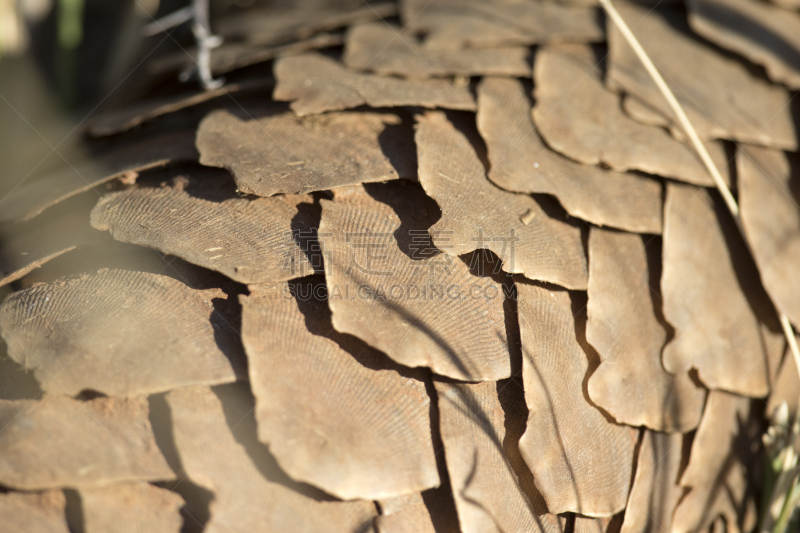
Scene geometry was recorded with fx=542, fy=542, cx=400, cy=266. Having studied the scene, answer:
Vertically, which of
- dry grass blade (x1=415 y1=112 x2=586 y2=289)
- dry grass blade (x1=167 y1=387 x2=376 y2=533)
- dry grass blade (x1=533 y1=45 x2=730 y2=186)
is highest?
dry grass blade (x1=533 y1=45 x2=730 y2=186)

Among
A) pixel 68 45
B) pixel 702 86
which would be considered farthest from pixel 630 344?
pixel 68 45

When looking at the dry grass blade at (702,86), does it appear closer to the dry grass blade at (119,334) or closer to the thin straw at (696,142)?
the thin straw at (696,142)

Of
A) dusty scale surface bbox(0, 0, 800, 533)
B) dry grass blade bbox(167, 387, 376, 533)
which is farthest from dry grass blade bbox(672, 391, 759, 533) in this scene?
dry grass blade bbox(167, 387, 376, 533)

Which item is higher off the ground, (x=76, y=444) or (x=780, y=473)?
(x=76, y=444)

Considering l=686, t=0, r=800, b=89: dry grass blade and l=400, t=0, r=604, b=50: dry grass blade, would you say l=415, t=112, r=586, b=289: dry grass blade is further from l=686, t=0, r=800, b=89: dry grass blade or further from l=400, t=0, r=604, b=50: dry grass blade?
l=686, t=0, r=800, b=89: dry grass blade

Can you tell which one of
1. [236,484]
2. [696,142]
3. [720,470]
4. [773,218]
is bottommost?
[720,470]

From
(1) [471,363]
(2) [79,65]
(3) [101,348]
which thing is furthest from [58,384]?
(2) [79,65]

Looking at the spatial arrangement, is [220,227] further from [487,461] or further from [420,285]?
[487,461]
